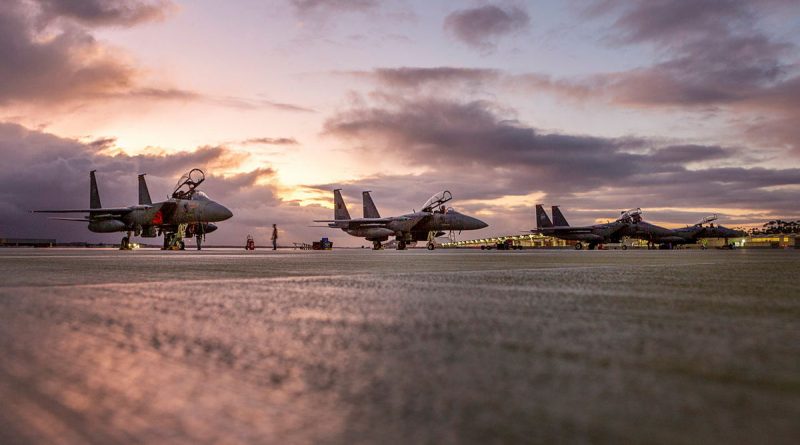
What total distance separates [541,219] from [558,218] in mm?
2100

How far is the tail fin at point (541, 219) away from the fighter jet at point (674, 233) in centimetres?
993

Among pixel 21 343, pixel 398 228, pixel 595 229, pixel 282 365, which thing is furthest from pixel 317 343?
pixel 595 229

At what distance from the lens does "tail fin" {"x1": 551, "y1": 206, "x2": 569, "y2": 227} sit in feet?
195

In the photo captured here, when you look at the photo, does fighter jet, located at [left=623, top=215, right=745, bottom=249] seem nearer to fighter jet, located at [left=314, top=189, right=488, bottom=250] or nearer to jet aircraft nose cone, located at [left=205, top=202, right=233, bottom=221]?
fighter jet, located at [left=314, top=189, right=488, bottom=250]

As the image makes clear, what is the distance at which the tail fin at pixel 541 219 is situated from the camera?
2317 inches

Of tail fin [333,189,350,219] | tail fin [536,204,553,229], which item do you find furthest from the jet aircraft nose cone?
tail fin [536,204,553,229]

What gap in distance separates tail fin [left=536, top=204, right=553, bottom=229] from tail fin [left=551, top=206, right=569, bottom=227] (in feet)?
3.29

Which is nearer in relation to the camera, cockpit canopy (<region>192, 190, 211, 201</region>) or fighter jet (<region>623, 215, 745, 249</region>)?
cockpit canopy (<region>192, 190, 211, 201</region>)

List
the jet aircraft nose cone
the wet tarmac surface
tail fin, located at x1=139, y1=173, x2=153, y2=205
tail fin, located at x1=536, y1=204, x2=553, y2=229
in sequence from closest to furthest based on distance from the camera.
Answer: the wet tarmac surface
the jet aircraft nose cone
tail fin, located at x1=139, y1=173, x2=153, y2=205
tail fin, located at x1=536, y1=204, x2=553, y2=229

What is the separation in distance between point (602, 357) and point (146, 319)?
1.71 meters

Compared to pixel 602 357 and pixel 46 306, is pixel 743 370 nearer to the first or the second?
pixel 602 357

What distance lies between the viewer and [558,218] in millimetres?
59875

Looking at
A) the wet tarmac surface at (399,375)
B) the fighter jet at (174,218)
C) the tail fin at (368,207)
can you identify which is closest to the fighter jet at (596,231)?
the tail fin at (368,207)

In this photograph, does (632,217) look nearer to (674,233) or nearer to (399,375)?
(674,233)
